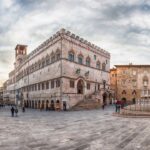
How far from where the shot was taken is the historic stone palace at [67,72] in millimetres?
38250

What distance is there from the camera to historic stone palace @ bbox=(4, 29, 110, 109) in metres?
38.2

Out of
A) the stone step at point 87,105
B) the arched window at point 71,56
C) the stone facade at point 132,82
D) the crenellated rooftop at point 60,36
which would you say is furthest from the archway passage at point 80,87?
the stone facade at point 132,82

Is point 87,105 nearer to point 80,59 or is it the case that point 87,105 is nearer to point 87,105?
point 87,105

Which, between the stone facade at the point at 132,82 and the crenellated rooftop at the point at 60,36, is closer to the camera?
the crenellated rooftop at the point at 60,36

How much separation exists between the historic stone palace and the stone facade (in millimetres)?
9623

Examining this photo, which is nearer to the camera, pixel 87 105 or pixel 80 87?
pixel 87 105

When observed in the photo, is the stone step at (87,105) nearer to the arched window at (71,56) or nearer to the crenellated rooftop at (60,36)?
the arched window at (71,56)

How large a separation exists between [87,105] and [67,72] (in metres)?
6.90

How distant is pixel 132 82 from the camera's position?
5994cm

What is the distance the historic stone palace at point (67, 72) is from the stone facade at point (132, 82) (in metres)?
9.62

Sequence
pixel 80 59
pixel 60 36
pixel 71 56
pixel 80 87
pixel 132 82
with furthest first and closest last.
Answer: pixel 132 82, pixel 80 59, pixel 80 87, pixel 71 56, pixel 60 36

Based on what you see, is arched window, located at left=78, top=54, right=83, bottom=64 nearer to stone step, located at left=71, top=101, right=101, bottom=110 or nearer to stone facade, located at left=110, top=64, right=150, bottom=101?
stone step, located at left=71, top=101, right=101, bottom=110

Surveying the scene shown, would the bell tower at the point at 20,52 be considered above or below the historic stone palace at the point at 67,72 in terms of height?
above

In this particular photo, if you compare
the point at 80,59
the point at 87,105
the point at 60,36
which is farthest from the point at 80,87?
the point at 60,36
